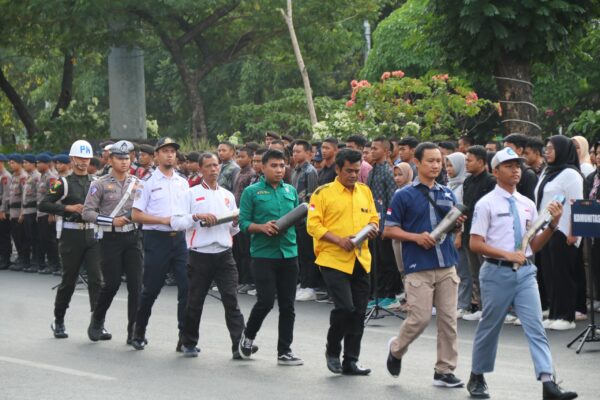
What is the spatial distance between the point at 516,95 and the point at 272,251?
7788mm

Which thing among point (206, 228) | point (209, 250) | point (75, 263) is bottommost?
point (75, 263)

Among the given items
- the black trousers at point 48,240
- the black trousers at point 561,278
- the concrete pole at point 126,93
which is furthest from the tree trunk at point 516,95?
the concrete pole at point 126,93

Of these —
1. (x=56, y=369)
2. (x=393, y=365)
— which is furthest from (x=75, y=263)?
(x=393, y=365)

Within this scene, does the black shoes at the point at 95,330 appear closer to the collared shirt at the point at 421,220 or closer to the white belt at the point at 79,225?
the white belt at the point at 79,225

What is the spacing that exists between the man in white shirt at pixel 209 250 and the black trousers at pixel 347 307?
5.05 feet

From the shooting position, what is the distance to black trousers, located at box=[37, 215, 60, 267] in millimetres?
22828

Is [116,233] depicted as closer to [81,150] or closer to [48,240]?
[81,150]

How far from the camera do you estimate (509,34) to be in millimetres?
16859

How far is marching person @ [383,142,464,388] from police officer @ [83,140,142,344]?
3685 millimetres

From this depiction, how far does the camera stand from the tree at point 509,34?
16.6 meters

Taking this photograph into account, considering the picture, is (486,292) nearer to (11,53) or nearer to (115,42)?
(115,42)

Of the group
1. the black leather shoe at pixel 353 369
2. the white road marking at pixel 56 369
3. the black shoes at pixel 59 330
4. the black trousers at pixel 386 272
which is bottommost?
the white road marking at pixel 56 369

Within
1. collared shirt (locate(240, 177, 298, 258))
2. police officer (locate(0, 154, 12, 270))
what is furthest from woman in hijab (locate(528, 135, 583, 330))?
police officer (locate(0, 154, 12, 270))

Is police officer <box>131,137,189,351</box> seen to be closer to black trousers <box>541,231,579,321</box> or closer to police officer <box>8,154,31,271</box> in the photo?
black trousers <box>541,231,579,321</box>
